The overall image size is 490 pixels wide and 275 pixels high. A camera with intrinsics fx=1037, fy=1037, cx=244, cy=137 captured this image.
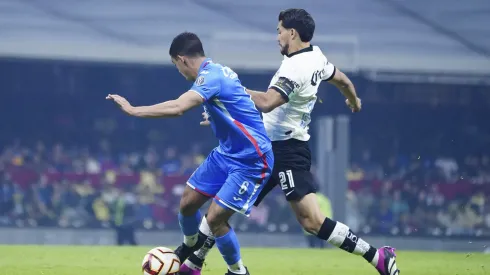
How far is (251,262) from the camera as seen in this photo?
13211mm

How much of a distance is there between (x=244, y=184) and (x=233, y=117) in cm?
53

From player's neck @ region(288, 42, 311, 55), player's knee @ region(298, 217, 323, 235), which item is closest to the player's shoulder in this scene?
player's neck @ region(288, 42, 311, 55)

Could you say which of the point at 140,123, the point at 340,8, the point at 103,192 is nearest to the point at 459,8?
the point at 340,8

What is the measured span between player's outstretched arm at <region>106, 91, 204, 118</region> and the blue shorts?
79cm

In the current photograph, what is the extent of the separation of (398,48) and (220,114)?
20.5m

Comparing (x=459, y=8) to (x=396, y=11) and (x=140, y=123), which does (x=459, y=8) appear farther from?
(x=140, y=123)

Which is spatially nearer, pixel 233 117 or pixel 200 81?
pixel 200 81

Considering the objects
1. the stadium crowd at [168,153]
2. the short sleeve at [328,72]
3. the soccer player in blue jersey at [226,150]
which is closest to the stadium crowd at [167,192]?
the stadium crowd at [168,153]

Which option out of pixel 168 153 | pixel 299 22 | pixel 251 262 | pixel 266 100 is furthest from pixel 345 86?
pixel 168 153

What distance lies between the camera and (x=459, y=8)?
3020 cm

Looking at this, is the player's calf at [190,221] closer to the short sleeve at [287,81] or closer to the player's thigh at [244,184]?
the player's thigh at [244,184]

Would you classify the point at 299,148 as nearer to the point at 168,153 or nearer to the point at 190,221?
the point at 190,221

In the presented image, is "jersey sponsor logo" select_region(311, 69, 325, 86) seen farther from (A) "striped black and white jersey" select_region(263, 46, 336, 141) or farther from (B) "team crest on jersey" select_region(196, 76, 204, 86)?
(B) "team crest on jersey" select_region(196, 76, 204, 86)

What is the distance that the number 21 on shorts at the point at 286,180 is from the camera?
8586 mm
